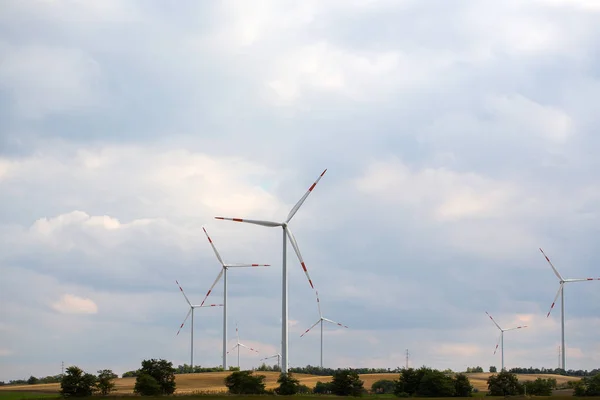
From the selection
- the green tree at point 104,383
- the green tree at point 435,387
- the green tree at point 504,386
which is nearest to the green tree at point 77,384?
the green tree at point 104,383

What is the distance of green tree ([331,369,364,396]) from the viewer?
147462 millimetres

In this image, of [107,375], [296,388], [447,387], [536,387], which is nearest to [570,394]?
[536,387]

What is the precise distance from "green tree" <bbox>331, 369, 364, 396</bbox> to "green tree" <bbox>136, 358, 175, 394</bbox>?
26694 millimetres

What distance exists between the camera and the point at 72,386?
137500 millimetres

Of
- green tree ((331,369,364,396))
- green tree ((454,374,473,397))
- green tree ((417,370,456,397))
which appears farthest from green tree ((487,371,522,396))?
green tree ((331,369,364,396))

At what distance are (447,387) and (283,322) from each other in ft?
94.2

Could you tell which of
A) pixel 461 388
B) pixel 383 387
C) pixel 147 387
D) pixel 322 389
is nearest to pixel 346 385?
pixel 322 389

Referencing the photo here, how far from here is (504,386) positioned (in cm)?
15150

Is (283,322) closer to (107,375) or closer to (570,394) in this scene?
(107,375)

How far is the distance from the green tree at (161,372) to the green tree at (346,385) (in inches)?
1051

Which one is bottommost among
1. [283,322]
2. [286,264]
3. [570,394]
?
[570,394]

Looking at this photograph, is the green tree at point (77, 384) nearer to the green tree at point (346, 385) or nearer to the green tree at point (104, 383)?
the green tree at point (104, 383)

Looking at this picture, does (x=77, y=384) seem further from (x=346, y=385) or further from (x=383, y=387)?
(x=383, y=387)

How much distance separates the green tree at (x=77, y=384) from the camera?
138 m
